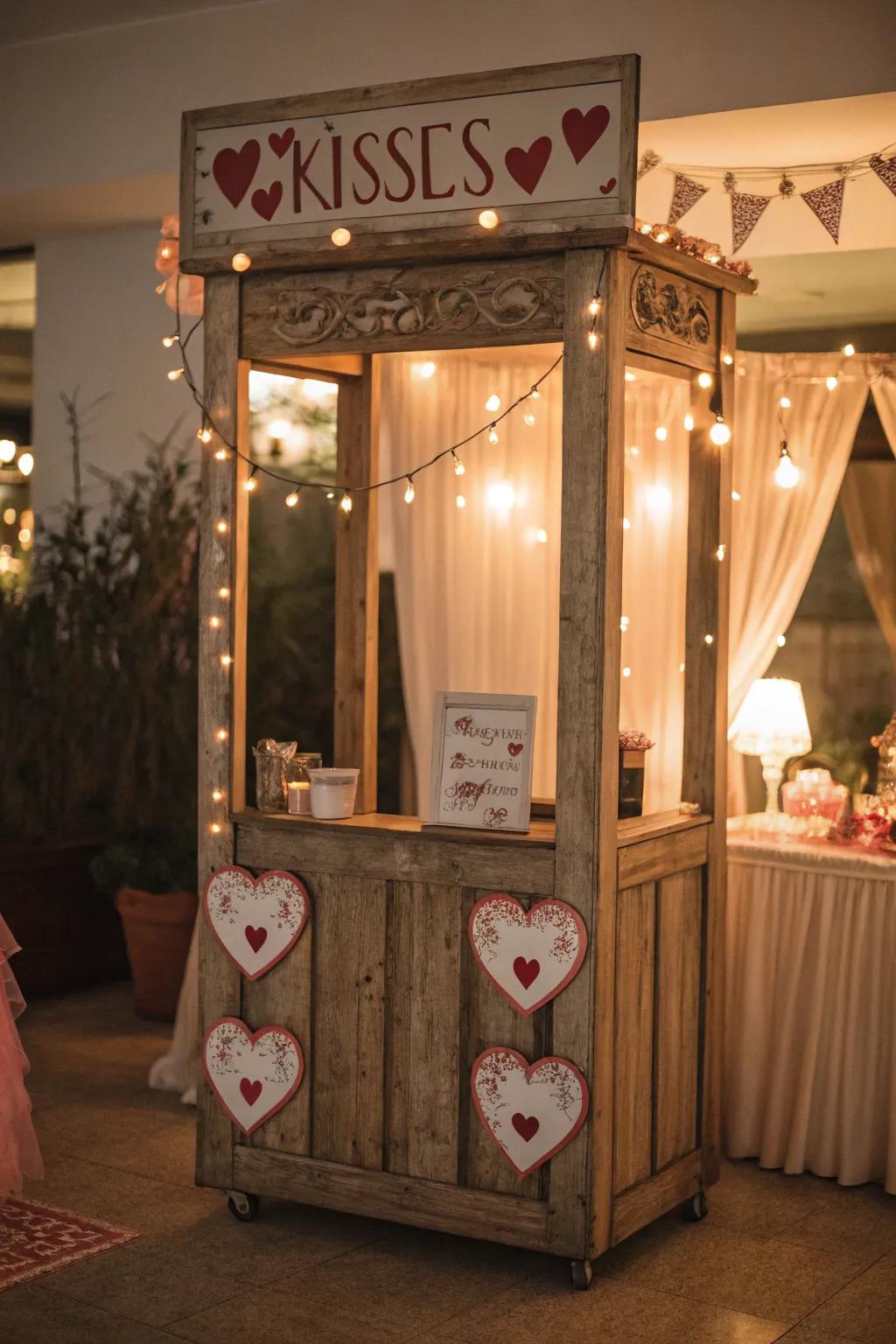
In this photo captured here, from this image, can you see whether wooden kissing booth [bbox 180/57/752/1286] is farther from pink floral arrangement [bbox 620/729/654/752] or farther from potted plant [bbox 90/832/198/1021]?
potted plant [bbox 90/832/198/1021]

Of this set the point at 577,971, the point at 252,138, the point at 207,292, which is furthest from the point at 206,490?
the point at 577,971

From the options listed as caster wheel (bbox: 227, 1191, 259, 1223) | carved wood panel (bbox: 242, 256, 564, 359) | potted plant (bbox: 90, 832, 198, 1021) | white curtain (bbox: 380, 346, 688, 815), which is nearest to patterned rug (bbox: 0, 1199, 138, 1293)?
caster wheel (bbox: 227, 1191, 259, 1223)

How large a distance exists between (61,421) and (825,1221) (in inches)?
188

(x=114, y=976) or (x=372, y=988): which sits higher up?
(x=372, y=988)

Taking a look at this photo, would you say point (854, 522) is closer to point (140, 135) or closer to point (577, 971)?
point (577, 971)

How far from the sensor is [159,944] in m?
6.16

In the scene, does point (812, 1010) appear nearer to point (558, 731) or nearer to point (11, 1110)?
point (558, 731)

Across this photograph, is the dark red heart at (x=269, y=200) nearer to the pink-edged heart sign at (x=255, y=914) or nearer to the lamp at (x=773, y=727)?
the pink-edged heart sign at (x=255, y=914)

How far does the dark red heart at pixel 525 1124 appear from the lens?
373cm

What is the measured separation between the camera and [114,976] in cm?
677

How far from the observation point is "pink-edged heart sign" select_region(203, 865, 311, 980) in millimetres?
4027

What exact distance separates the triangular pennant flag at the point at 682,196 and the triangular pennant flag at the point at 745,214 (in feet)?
0.40

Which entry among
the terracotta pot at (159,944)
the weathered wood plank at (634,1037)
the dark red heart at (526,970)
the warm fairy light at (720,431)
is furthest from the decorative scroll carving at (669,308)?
the terracotta pot at (159,944)

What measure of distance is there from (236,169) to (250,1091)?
7.66 ft
